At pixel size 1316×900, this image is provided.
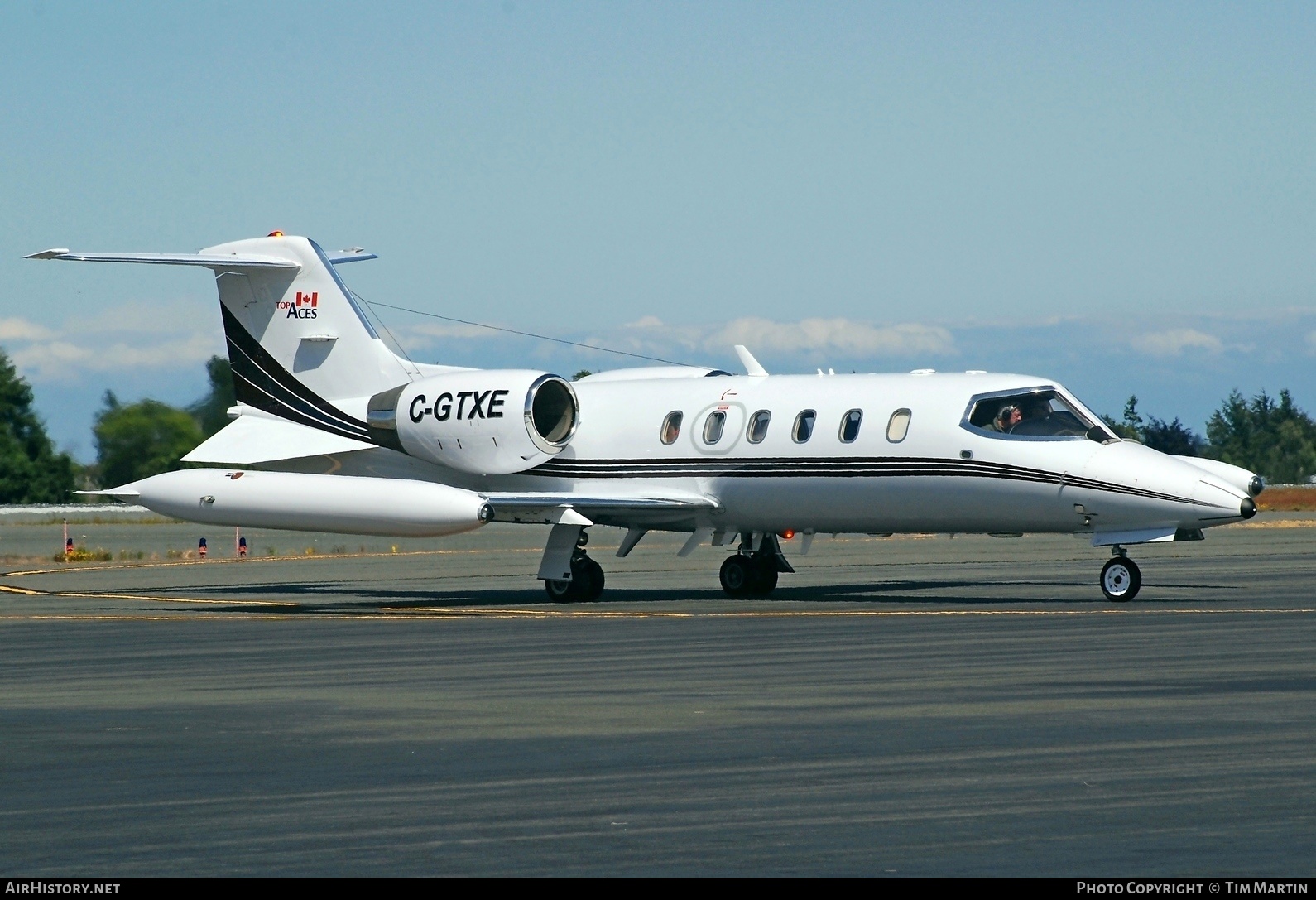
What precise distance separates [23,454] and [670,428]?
57.3 meters

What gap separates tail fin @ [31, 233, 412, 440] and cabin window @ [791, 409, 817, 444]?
733cm

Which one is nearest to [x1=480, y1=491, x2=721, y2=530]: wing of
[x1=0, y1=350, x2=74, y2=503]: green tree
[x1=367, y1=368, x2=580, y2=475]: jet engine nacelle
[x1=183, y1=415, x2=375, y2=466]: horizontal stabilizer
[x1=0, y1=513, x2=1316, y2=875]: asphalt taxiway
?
[x1=367, y1=368, x2=580, y2=475]: jet engine nacelle

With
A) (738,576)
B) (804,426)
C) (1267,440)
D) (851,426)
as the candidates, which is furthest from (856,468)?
(1267,440)

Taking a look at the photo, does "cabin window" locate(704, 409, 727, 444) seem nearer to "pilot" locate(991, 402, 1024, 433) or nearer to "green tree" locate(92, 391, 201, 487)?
"pilot" locate(991, 402, 1024, 433)

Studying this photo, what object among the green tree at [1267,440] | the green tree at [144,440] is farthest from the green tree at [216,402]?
the green tree at [1267,440]

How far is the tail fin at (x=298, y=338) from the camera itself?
101 feet

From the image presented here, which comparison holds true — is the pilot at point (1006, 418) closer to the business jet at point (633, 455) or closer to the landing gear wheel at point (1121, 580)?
the business jet at point (633, 455)

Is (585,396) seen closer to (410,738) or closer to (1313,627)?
(1313,627)

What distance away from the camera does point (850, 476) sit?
84.8 feet

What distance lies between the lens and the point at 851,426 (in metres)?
26.0

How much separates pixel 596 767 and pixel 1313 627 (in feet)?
35.7

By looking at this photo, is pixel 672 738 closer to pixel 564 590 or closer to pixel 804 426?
pixel 804 426

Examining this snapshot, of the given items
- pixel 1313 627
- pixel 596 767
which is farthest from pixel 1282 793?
pixel 1313 627

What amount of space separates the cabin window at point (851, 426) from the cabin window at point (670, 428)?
299 centimetres
